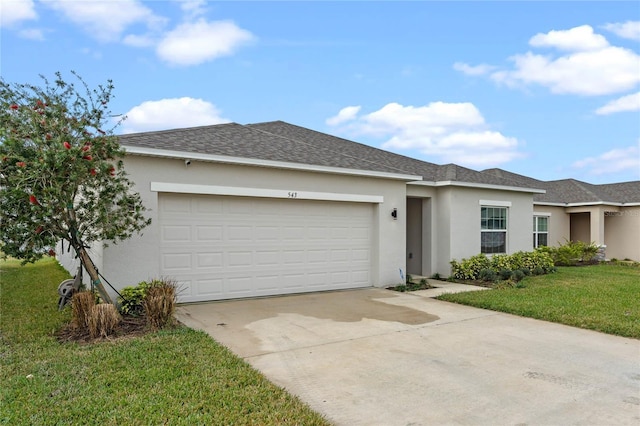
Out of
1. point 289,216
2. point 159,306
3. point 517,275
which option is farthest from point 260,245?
point 517,275

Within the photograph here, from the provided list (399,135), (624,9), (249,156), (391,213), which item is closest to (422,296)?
(391,213)

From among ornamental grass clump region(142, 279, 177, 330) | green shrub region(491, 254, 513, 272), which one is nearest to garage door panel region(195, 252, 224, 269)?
ornamental grass clump region(142, 279, 177, 330)

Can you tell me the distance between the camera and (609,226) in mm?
21797

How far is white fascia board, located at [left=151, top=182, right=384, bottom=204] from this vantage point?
8508mm

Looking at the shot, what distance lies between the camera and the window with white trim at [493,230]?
14.4m

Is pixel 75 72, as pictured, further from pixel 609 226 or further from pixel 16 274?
pixel 609 226

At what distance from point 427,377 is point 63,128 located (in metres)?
6.30

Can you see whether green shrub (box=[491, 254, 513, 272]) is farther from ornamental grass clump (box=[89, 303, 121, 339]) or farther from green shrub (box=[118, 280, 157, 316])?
ornamental grass clump (box=[89, 303, 121, 339])

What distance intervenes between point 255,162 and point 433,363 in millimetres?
5843

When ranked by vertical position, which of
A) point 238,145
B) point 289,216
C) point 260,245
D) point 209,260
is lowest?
point 209,260

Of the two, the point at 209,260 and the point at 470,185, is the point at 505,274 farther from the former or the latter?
the point at 209,260

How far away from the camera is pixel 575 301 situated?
30.4 feet

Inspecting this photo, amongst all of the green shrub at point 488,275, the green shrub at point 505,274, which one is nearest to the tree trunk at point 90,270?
the green shrub at point 488,275

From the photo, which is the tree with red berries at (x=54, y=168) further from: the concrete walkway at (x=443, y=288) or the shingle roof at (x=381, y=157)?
the shingle roof at (x=381, y=157)
